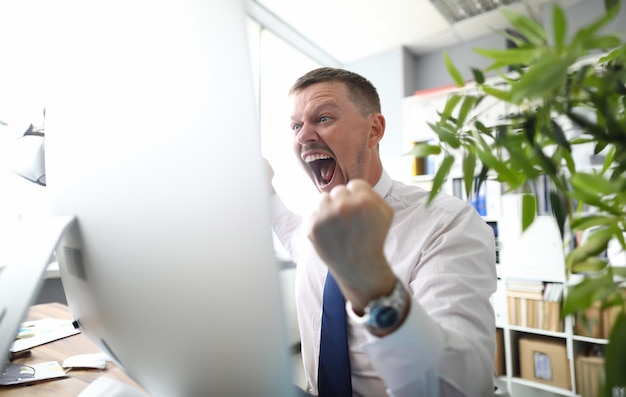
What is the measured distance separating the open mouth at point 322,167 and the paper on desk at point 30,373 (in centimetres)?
81

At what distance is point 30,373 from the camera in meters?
0.72

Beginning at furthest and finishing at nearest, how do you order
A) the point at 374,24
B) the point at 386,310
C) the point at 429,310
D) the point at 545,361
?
the point at 374,24
the point at 545,361
the point at 429,310
the point at 386,310

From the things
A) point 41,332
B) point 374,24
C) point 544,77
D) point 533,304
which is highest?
point 374,24

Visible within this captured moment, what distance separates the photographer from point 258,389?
0.31 m

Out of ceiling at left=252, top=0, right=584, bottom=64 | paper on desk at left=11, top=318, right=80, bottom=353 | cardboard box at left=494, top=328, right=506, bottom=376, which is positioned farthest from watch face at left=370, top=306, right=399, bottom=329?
ceiling at left=252, top=0, right=584, bottom=64

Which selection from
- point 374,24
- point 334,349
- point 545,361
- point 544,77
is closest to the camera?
point 544,77

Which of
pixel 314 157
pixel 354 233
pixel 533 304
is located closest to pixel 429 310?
pixel 354 233

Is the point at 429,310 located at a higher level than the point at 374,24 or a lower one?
lower

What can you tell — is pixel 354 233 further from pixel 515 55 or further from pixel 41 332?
pixel 41 332

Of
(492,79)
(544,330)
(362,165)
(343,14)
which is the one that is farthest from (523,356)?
(343,14)

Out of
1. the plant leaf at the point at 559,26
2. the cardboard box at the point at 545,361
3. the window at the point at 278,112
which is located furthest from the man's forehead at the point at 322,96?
the cardboard box at the point at 545,361

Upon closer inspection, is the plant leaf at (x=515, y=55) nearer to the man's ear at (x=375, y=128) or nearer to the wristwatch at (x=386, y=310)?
the wristwatch at (x=386, y=310)

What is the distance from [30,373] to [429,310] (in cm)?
80

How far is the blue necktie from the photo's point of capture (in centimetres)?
69
